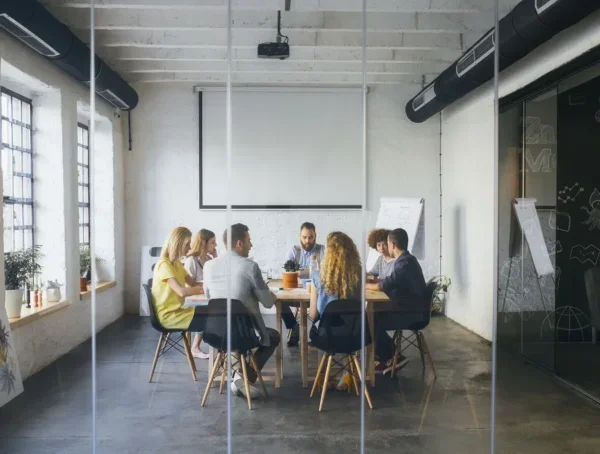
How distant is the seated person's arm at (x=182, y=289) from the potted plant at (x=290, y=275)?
0.53m

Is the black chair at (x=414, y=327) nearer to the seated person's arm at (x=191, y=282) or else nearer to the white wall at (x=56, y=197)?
the seated person's arm at (x=191, y=282)

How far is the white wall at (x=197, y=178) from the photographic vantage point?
368 cm

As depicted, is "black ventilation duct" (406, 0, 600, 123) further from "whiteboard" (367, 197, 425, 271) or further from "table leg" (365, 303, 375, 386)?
"table leg" (365, 303, 375, 386)

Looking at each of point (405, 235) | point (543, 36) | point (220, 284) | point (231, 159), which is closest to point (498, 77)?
point (543, 36)

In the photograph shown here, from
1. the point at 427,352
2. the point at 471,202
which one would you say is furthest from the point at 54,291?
the point at 471,202

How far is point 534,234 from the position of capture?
4777mm

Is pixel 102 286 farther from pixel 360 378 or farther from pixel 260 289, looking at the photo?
pixel 360 378

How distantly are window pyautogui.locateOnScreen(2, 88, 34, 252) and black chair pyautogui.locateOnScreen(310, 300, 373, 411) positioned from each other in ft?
6.76

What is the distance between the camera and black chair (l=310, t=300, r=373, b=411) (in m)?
3.75

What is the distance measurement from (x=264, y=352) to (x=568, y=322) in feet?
8.71

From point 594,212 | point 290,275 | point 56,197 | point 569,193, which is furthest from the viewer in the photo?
point 569,193

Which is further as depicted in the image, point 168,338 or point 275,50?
point 275,50

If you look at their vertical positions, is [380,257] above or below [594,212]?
below

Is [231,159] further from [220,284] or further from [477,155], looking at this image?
[477,155]
